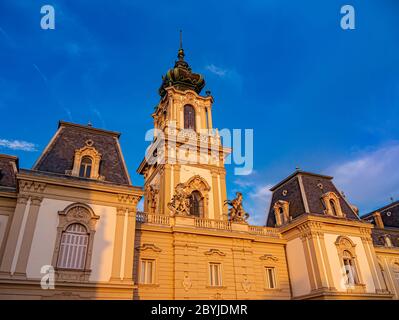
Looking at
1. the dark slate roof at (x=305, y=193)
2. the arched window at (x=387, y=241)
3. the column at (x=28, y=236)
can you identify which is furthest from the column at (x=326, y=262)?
the column at (x=28, y=236)

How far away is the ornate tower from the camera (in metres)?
31.2

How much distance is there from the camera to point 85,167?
23.2 meters

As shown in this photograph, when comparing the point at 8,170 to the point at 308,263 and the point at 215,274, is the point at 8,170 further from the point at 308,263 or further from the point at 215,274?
the point at 308,263

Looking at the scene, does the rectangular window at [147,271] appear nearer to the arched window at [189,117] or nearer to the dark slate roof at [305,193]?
the dark slate roof at [305,193]

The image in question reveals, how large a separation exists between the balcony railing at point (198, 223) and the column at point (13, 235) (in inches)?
314

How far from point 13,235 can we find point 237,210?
17.3 m

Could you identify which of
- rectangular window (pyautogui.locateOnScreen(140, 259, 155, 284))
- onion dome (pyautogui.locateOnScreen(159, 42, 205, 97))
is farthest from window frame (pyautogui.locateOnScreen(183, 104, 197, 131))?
rectangular window (pyautogui.locateOnScreen(140, 259, 155, 284))

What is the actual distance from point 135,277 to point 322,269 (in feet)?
47.5

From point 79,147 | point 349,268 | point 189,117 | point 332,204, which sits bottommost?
point 349,268

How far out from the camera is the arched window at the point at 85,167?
2284cm

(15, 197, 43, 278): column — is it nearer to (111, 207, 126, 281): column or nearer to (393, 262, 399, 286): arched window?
(111, 207, 126, 281): column

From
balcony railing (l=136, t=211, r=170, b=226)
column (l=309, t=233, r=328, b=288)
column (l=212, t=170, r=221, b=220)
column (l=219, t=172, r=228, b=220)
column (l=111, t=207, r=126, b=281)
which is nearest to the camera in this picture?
column (l=111, t=207, r=126, b=281)

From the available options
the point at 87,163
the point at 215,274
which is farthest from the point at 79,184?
the point at 215,274

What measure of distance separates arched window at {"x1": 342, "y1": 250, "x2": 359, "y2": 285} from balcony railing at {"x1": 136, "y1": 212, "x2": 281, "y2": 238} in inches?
224
